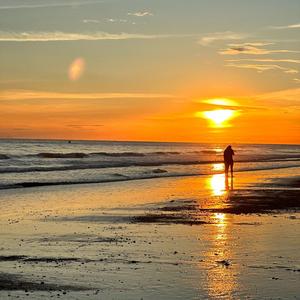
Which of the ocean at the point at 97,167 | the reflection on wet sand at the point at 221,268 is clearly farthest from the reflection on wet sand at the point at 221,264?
the ocean at the point at 97,167

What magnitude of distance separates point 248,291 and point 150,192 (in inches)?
778

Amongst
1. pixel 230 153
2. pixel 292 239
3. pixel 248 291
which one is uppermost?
pixel 230 153

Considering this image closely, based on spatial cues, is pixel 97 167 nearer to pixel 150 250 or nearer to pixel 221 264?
pixel 150 250

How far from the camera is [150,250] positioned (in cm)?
1244

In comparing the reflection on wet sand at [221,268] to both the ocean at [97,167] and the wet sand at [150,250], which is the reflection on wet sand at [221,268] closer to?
the wet sand at [150,250]

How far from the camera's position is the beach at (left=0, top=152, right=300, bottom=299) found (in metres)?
9.34

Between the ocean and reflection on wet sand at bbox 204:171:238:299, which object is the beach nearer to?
reflection on wet sand at bbox 204:171:238:299

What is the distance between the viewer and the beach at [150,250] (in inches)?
368

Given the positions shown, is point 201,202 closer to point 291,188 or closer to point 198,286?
point 291,188

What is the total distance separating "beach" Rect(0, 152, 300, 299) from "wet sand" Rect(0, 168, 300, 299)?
0.06 ft

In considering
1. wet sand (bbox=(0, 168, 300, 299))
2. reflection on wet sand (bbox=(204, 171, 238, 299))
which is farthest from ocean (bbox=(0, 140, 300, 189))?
reflection on wet sand (bbox=(204, 171, 238, 299))

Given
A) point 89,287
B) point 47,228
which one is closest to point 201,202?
point 47,228

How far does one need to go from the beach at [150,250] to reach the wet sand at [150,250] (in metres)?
0.02

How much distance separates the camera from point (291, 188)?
31.2 metres
